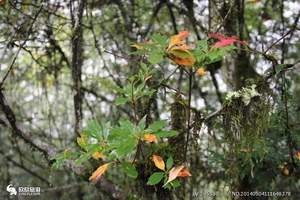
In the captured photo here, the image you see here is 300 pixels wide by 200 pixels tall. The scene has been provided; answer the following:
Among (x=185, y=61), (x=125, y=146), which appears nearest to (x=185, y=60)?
(x=185, y=61)

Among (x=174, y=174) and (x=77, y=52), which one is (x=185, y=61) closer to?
(x=174, y=174)

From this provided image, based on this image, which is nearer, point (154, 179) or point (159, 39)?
point (159, 39)

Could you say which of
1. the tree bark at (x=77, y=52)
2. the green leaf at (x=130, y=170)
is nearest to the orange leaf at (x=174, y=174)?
the green leaf at (x=130, y=170)

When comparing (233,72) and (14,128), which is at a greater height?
(233,72)

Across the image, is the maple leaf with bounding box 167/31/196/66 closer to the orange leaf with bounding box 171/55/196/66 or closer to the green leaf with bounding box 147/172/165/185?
the orange leaf with bounding box 171/55/196/66

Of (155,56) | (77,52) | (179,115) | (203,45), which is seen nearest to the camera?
(155,56)

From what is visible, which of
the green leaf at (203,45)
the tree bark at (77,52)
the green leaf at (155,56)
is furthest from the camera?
the tree bark at (77,52)

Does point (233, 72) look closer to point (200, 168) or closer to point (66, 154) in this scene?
point (200, 168)

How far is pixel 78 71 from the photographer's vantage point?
221 centimetres

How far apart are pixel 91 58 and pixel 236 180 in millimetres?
2139

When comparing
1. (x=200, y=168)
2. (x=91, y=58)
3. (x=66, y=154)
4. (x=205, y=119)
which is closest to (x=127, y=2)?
(x=91, y=58)

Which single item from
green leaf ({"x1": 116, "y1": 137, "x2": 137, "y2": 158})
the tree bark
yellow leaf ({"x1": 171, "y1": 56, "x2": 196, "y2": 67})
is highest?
the tree bark

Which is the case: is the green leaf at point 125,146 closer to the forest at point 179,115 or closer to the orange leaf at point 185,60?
the forest at point 179,115

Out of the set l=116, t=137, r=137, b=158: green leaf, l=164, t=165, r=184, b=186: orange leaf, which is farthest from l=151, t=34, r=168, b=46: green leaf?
l=164, t=165, r=184, b=186: orange leaf
